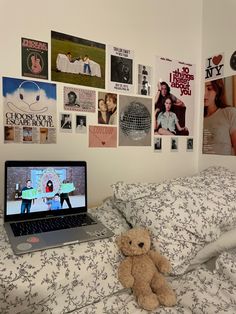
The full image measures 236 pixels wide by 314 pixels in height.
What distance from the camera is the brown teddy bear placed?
0.77m

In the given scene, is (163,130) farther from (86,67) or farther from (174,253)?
(174,253)

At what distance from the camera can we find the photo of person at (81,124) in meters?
1.27

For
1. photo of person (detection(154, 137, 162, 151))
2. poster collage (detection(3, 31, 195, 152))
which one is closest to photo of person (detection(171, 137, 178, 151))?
poster collage (detection(3, 31, 195, 152))

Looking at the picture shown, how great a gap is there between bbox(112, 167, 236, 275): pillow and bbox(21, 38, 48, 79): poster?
645 millimetres

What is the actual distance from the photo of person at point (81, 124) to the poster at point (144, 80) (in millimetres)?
392

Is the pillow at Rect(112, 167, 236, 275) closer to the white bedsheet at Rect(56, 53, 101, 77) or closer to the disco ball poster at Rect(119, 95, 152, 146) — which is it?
the disco ball poster at Rect(119, 95, 152, 146)

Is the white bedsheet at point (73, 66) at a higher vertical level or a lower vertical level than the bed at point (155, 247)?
higher

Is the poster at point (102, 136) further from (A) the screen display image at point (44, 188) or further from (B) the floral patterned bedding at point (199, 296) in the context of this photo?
(B) the floral patterned bedding at point (199, 296)

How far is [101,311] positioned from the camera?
0.72 meters

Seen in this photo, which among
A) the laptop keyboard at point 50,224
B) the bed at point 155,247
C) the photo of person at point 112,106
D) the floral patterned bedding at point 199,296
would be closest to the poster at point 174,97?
the photo of person at point 112,106

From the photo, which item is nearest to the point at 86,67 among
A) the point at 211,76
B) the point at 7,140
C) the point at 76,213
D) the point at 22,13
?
the point at 22,13

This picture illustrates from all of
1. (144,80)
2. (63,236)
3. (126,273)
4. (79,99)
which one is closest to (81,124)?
(79,99)

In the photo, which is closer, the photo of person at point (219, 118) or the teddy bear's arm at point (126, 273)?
the teddy bear's arm at point (126, 273)

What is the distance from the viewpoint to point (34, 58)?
1136 millimetres
